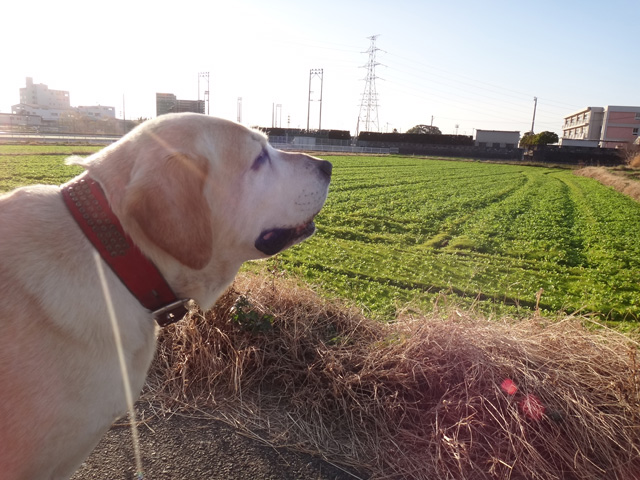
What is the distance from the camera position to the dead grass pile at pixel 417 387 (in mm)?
2879

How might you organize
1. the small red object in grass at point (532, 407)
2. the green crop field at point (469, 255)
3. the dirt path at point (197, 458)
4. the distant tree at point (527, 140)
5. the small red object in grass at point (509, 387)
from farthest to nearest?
the distant tree at point (527, 140)
the green crop field at point (469, 255)
the small red object in grass at point (509, 387)
the small red object in grass at point (532, 407)
the dirt path at point (197, 458)

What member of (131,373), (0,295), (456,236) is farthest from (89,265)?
(456,236)

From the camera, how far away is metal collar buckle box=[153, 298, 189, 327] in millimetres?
2242

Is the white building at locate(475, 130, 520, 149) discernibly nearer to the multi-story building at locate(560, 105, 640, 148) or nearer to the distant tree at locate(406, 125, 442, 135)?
the distant tree at locate(406, 125, 442, 135)

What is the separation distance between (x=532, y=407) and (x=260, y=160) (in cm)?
248

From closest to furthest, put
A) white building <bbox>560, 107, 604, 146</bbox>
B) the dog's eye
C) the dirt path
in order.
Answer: the dog's eye, the dirt path, white building <bbox>560, 107, 604, 146</bbox>

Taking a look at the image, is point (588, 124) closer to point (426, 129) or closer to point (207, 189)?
point (426, 129)

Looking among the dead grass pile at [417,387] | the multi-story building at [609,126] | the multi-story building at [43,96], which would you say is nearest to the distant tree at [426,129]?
the multi-story building at [609,126]

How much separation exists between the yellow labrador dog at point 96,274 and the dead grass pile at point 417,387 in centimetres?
144

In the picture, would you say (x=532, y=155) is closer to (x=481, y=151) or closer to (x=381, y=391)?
(x=481, y=151)

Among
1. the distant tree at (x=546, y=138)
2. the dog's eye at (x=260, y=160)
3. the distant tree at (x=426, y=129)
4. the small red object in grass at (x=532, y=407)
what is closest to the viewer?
the dog's eye at (x=260, y=160)

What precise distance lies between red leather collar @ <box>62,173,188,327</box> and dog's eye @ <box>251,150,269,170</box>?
0.89 m

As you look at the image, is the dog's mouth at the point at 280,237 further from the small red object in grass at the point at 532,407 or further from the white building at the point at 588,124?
the white building at the point at 588,124

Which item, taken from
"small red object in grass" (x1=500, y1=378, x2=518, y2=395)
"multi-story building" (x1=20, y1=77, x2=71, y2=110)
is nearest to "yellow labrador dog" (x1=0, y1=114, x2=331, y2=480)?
"small red object in grass" (x1=500, y1=378, x2=518, y2=395)
